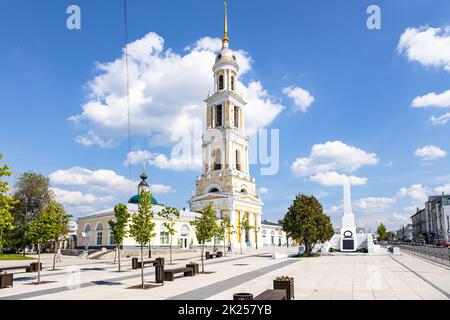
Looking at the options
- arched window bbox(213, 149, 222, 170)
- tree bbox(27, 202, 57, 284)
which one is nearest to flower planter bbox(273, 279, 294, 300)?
tree bbox(27, 202, 57, 284)

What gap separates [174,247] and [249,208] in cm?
2497

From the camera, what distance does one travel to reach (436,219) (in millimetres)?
115125

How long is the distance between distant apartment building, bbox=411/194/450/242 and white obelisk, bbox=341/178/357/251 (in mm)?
65025

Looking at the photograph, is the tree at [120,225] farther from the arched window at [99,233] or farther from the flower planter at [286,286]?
the arched window at [99,233]

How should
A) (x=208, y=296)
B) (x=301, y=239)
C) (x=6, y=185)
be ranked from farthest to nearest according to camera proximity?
1. (x=301, y=239)
2. (x=6, y=185)
3. (x=208, y=296)

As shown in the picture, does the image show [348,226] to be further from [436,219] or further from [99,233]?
[436,219]

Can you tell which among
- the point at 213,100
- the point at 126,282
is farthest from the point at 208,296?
the point at 213,100

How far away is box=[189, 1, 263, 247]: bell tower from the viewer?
7650cm

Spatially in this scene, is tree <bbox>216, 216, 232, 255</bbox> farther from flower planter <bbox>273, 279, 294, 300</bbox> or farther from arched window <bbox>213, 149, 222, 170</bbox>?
arched window <bbox>213, 149, 222, 170</bbox>

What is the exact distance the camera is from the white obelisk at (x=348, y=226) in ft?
159

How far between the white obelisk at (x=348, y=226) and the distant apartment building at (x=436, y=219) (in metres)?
65.0

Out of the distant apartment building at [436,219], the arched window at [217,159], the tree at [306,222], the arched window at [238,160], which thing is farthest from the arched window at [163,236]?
the distant apartment building at [436,219]
